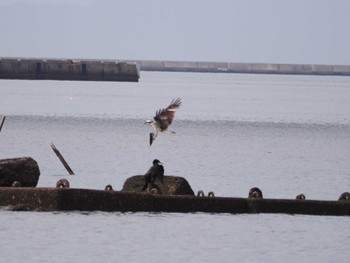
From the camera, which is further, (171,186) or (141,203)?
(171,186)

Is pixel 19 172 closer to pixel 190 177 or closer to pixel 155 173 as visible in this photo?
pixel 155 173

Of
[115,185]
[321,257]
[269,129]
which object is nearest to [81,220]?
[321,257]

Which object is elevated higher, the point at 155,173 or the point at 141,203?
the point at 155,173

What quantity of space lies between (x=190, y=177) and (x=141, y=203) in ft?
70.0

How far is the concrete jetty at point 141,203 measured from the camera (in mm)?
43250

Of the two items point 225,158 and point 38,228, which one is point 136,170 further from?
point 38,228

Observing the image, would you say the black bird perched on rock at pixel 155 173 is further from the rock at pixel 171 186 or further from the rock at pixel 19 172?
the rock at pixel 19 172

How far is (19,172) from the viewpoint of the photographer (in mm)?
45250

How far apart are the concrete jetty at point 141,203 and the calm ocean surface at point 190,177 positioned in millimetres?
238

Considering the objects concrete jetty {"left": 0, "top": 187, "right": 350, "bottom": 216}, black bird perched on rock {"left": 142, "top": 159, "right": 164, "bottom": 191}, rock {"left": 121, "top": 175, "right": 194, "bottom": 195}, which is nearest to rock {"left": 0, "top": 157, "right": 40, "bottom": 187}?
concrete jetty {"left": 0, "top": 187, "right": 350, "bottom": 216}

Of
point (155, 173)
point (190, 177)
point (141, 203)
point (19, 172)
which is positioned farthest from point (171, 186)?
point (190, 177)

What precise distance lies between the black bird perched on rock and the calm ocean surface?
3.35 feet

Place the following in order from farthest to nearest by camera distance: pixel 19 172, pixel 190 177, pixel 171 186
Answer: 1. pixel 190 177
2. pixel 19 172
3. pixel 171 186

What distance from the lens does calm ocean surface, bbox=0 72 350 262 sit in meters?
39.9
